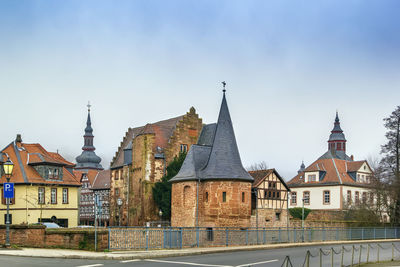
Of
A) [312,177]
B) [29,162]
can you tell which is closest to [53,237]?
[29,162]

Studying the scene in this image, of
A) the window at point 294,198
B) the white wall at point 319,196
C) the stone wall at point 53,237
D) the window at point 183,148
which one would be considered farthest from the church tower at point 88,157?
the stone wall at point 53,237

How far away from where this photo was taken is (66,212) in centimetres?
5472

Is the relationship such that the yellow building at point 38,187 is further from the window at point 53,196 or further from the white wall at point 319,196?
the white wall at point 319,196

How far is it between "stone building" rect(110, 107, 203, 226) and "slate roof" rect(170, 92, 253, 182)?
43.0 ft

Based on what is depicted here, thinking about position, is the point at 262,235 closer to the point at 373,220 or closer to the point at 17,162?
the point at 373,220

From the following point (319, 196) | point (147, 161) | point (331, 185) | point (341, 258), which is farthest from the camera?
point (319, 196)

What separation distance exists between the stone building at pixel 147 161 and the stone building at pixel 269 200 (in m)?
12.2

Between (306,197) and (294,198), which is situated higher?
(306,197)

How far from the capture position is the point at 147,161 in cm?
6188

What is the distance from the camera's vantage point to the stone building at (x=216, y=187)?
45.5m

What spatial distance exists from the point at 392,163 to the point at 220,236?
2833cm

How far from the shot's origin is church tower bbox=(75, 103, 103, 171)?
519 ft

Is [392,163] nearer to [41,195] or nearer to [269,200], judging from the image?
[269,200]

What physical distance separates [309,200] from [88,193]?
44.1m
